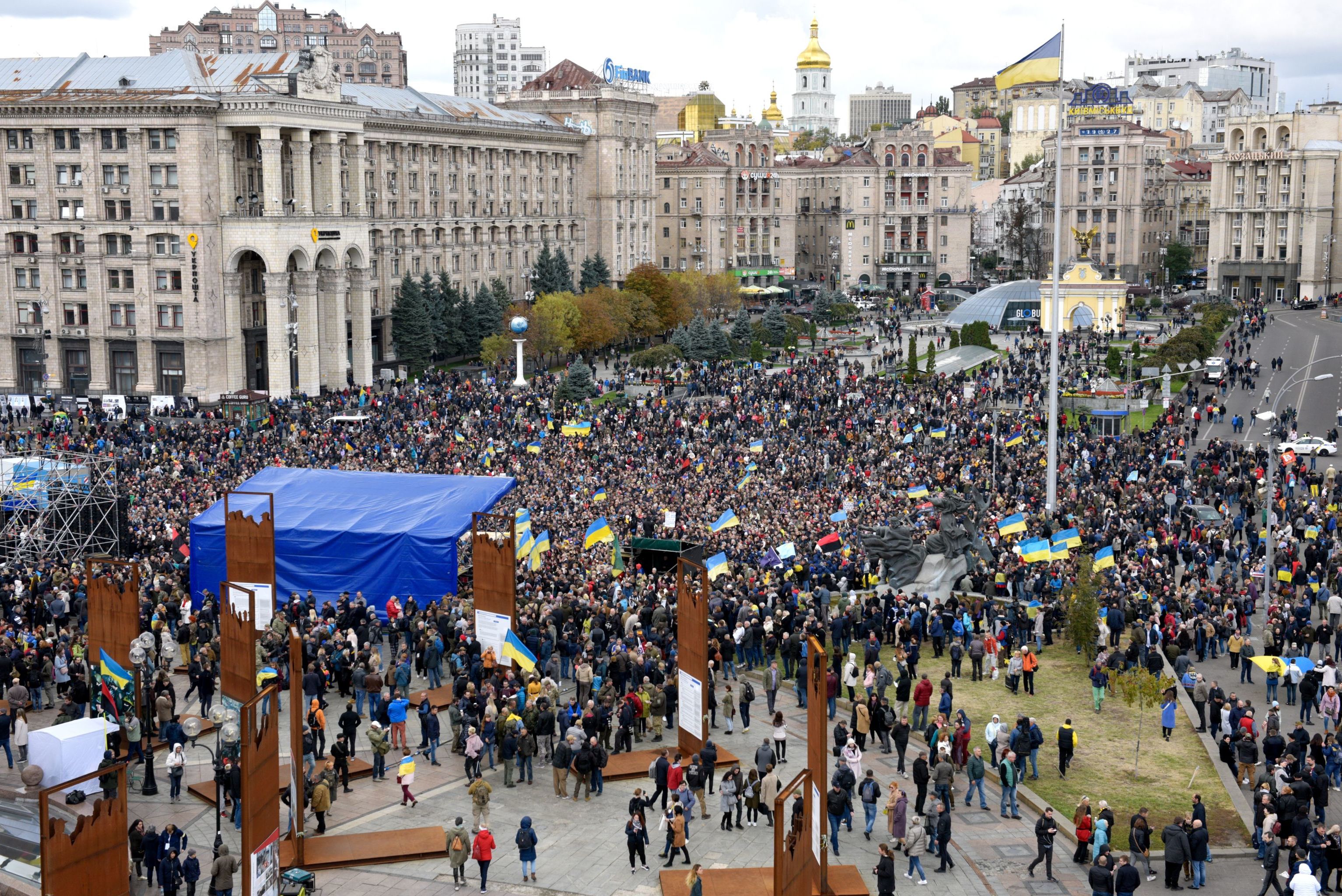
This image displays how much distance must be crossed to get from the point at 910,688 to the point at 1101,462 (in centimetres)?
2064

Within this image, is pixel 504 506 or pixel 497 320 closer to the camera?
pixel 504 506

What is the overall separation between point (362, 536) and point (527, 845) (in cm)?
1453

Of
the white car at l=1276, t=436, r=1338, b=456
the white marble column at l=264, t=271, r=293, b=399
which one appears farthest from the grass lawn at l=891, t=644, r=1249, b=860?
the white marble column at l=264, t=271, r=293, b=399

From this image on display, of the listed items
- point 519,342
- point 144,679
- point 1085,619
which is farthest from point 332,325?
point 1085,619

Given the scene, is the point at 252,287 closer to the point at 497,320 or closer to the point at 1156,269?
the point at 497,320

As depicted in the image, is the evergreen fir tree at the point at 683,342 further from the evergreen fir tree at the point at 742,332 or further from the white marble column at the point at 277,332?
the white marble column at the point at 277,332

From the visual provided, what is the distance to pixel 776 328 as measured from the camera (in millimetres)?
91875

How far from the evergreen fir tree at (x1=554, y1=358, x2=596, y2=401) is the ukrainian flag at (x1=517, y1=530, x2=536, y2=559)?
30.2m

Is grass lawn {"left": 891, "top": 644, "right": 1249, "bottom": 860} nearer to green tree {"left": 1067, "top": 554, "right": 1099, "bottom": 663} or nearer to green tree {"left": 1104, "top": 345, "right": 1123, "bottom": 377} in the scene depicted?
green tree {"left": 1067, "top": 554, "right": 1099, "bottom": 663}

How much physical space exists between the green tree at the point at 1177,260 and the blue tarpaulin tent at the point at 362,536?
104699 mm

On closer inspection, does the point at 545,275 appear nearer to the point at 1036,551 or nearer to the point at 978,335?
the point at 978,335

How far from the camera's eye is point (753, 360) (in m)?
81.9

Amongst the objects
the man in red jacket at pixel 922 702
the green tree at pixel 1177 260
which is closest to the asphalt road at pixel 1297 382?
the green tree at pixel 1177 260

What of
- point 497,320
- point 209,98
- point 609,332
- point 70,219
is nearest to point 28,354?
point 70,219
